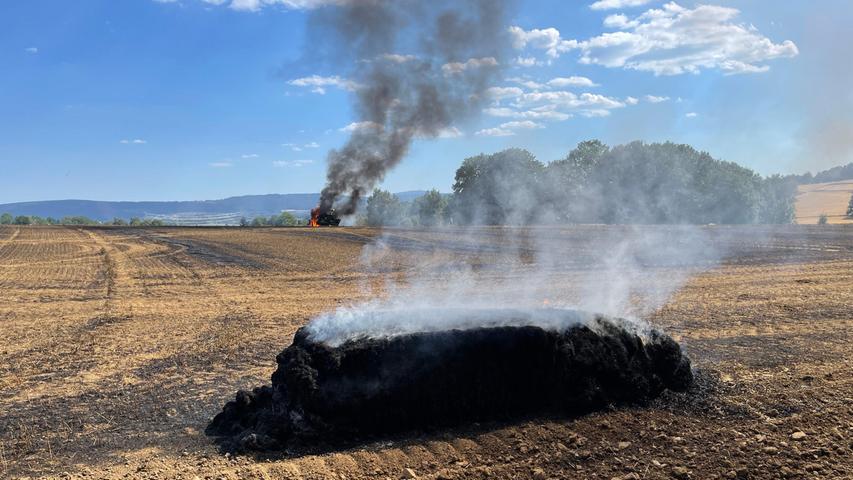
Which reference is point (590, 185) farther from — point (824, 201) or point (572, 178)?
point (824, 201)

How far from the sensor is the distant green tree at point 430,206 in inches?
1234

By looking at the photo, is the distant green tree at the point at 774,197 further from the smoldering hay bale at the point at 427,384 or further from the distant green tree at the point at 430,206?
the smoldering hay bale at the point at 427,384

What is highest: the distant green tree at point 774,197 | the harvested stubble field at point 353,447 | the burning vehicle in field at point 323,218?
the distant green tree at point 774,197

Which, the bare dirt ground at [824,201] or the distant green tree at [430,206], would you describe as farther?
the bare dirt ground at [824,201]

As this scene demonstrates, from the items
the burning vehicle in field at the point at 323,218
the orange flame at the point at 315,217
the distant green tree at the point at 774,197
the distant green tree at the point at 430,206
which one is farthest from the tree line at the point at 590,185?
the orange flame at the point at 315,217

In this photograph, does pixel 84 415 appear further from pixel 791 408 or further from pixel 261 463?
pixel 791 408

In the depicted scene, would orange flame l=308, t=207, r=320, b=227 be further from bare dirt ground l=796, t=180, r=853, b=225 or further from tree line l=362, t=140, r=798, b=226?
bare dirt ground l=796, t=180, r=853, b=225

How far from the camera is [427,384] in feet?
22.1

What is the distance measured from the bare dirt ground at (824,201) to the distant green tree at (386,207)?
50.2 metres

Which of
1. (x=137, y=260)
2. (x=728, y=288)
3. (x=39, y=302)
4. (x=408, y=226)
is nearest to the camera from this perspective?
(x=39, y=302)

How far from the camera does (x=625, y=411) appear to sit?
279 inches

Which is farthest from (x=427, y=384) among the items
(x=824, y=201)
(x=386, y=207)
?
(x=824, y=201)

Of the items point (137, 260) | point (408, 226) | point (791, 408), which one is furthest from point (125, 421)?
point (408, 226)

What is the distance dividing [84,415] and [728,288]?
1717 centimetres
